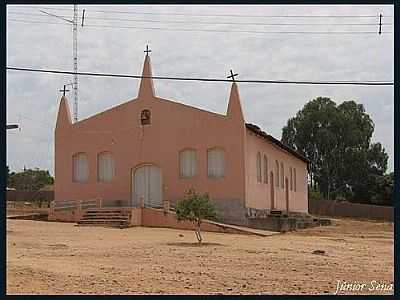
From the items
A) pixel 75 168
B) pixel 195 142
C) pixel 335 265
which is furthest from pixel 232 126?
pixel 335 265

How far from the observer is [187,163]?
111 ft

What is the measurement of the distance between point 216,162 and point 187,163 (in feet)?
5.33

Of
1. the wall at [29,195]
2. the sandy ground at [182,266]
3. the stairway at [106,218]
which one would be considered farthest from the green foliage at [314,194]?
the sandy ground at [182,266]

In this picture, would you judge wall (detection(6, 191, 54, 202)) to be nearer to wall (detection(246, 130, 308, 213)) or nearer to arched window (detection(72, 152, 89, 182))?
arched window (detection(72, 152, 89, 182))

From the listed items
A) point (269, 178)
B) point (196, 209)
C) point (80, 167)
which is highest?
point (80, 167)

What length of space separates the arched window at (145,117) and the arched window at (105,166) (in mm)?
2691

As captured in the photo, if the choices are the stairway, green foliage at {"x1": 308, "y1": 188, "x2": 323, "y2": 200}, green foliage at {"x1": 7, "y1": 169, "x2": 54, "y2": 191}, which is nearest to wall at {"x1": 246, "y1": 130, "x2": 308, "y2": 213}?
the stairway

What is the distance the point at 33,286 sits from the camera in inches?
429

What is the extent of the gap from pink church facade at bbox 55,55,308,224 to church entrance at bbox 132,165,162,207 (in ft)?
0.17

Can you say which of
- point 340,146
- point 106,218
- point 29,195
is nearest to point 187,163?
point 106,218

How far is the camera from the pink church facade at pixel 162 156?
106ft

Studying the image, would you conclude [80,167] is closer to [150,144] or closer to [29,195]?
[150,144]

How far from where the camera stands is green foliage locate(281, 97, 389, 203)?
225 ft

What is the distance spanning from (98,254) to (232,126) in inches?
664
